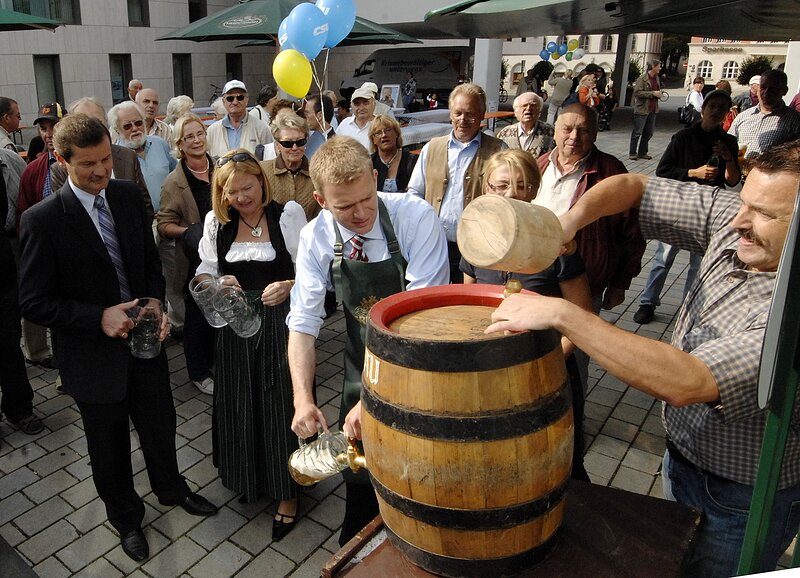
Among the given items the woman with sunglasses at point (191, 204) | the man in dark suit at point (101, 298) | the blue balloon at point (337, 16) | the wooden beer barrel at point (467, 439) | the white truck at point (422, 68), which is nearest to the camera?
the wooden beer barrel at point (467, 439)

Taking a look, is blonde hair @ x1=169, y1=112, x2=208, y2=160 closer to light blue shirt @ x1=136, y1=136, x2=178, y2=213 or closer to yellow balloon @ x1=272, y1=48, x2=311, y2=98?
light blue shirt @ x1=136, y1=136, x2=178, y2=213

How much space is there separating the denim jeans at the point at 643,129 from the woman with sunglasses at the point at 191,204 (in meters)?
11.3

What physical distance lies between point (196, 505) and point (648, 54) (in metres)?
50.8

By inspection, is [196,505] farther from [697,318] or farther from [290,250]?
[697,318]

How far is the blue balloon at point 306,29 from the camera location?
5.69 m

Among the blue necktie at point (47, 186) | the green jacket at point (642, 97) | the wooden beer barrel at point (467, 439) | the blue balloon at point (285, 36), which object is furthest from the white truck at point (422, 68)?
the wooden beer barrel at point (467, 439)

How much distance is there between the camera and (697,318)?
176 centimetres

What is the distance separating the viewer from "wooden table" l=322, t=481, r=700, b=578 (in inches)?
54.3

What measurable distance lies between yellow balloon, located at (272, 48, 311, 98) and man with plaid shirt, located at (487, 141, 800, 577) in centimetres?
442

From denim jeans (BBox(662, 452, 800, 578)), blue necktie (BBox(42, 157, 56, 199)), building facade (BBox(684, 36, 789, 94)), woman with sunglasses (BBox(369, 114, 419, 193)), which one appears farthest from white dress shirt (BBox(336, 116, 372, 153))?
building facade (BBox(684, 36, 789, 94))

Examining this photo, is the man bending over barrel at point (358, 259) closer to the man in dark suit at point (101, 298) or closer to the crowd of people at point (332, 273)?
the crowd of people at point (332, 273)

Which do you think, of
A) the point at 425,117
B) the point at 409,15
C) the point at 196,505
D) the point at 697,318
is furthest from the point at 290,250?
the point at 409,15

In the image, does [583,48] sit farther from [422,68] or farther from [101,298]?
[101,298]

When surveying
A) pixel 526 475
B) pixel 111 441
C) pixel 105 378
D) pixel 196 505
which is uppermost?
pixel 526 475
